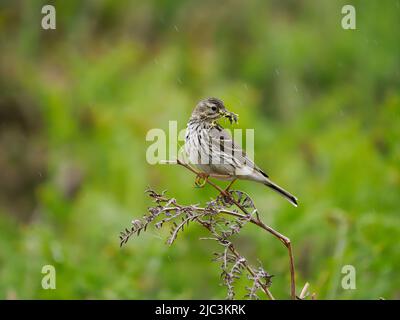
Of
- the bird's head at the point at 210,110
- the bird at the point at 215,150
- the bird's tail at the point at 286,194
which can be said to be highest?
the bird's head at the point at 210,110

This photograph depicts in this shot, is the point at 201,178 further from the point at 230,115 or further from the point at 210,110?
the point at 210,110

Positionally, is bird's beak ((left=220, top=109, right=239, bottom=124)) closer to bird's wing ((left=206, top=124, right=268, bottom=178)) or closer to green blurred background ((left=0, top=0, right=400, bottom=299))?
bird's wing ((left=206, top=124, right=268, bottom=178))

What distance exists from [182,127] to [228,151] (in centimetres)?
378

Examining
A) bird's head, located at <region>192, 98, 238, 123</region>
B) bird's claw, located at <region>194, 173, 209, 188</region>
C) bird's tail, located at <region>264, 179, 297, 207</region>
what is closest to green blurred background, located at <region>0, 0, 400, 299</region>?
bird's tail, located at <region>264, 179, 297, 207</region>

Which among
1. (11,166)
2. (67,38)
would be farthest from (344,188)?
(67,38)

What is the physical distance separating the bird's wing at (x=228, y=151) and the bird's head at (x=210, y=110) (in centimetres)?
7

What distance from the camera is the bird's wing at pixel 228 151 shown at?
4301 millimetres

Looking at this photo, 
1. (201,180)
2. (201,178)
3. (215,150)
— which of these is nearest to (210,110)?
(215,150)

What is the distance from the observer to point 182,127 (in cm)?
816

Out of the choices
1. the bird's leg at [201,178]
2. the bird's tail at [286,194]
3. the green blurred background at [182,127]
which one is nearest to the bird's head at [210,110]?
the bird's tail at [286,194]

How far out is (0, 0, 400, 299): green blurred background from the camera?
6.18 meters

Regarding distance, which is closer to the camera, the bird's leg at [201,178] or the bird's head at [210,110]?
the bird's leg at [201,178]

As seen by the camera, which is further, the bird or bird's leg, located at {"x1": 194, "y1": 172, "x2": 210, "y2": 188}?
the bird

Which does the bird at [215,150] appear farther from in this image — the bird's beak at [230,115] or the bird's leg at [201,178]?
the bird's leg at [201,178]
